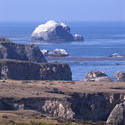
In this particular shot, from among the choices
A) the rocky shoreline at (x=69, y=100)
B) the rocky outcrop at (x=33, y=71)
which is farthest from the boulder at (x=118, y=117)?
the rocky outcrop at (x=33, y=71)

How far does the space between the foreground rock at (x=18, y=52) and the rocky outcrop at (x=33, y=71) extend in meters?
14.7

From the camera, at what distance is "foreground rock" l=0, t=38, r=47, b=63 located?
354ft

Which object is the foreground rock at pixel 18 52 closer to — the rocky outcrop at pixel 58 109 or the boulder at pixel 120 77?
the boulder at pixel 120 77

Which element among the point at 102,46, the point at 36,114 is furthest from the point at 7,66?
the point at 102,46

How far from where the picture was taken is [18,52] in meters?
113

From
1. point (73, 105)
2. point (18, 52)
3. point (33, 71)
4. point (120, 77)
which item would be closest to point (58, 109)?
point (73, 105)

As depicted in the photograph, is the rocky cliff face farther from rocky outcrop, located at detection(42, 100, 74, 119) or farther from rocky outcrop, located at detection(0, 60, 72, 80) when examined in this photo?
rocky outcrop, located at detection(0, 60, 72, 80)

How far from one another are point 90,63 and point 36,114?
75.8 metres

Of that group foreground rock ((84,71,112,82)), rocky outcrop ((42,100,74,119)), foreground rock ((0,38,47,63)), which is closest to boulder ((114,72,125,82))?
foreground rock ((84,71,112,82))

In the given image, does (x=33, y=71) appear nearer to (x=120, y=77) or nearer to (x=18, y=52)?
(x=120, y=77)

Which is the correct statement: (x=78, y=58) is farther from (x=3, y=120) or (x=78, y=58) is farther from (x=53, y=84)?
(x=3, y=120)

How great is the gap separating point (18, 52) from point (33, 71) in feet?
72.9

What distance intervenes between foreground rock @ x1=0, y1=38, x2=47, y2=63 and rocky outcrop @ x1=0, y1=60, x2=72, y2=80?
1467 cm

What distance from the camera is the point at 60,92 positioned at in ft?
221
